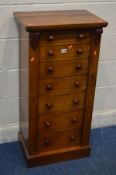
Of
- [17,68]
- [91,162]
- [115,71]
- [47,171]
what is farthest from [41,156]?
[115,71]

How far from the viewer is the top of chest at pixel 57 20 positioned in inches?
73.2

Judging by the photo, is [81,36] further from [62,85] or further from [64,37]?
[62,85]

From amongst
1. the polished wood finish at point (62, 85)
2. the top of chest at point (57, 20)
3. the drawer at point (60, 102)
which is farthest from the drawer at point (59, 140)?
the top of chest at point (57, 20)

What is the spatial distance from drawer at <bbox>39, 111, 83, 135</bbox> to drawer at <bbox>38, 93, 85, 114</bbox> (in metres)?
0.05

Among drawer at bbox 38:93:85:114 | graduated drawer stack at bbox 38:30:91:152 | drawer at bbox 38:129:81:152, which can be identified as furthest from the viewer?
drawer at bbox 38:129:81:152

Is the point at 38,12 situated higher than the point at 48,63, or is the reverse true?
the point at 38,12

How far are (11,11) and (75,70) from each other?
1.91 feet

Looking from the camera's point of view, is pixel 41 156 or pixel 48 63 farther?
pixel 41 156

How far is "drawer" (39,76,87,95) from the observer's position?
2059 millimetres

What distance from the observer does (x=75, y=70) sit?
82.0 inches

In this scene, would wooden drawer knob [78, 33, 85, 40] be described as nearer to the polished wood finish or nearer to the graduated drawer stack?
the graduated drawer stack

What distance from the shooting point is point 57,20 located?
196 centimetres

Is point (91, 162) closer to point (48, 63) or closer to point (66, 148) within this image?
point (66, 148)

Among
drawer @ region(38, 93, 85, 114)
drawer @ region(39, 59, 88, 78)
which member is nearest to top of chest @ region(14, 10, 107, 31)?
Answer: drawer @ region(39, 59, 88, 78)
